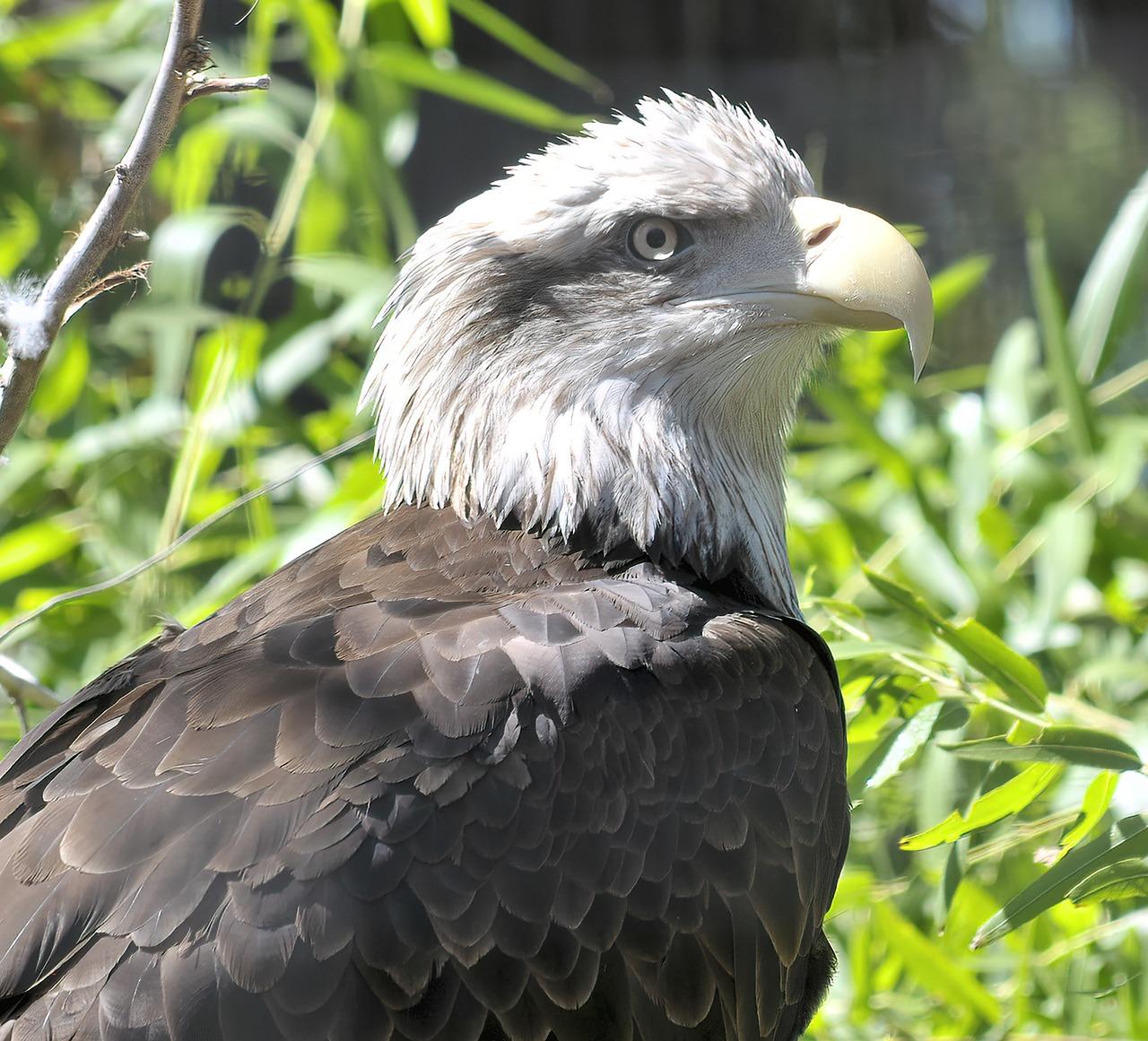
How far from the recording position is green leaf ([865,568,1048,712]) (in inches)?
83.0

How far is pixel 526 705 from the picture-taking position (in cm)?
168

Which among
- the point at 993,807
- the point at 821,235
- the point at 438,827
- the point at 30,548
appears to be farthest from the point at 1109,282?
the point at 30,548

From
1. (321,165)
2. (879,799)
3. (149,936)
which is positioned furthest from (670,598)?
(321,165)

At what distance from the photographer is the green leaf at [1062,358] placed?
311 centimetres

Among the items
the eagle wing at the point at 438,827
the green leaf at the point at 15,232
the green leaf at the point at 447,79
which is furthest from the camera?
the green leaf at the point at 15,232

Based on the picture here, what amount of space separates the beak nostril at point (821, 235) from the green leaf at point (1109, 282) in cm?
129

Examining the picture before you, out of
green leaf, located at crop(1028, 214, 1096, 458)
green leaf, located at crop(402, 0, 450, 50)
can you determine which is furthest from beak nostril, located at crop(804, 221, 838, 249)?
green leaf, located at crop(402, 0, 450, 50)

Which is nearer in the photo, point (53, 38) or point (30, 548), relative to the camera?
point (30, 548)

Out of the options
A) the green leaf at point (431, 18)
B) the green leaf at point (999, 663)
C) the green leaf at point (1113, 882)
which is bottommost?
the green leaf at point (1113, 882)

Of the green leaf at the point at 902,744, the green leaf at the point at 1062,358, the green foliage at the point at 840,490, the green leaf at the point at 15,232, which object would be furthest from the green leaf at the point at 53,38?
the green leaf at the point at 902,744

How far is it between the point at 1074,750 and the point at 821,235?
2.64ft

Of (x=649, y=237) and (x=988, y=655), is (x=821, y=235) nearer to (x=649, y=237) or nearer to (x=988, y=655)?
(x=649, y=237)

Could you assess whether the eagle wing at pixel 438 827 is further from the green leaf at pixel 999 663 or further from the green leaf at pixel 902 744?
the green leaf at pixel 999 663

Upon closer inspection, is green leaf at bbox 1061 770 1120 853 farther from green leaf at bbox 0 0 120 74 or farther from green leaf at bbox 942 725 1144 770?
green leaf at bbox 0 0 120 74
